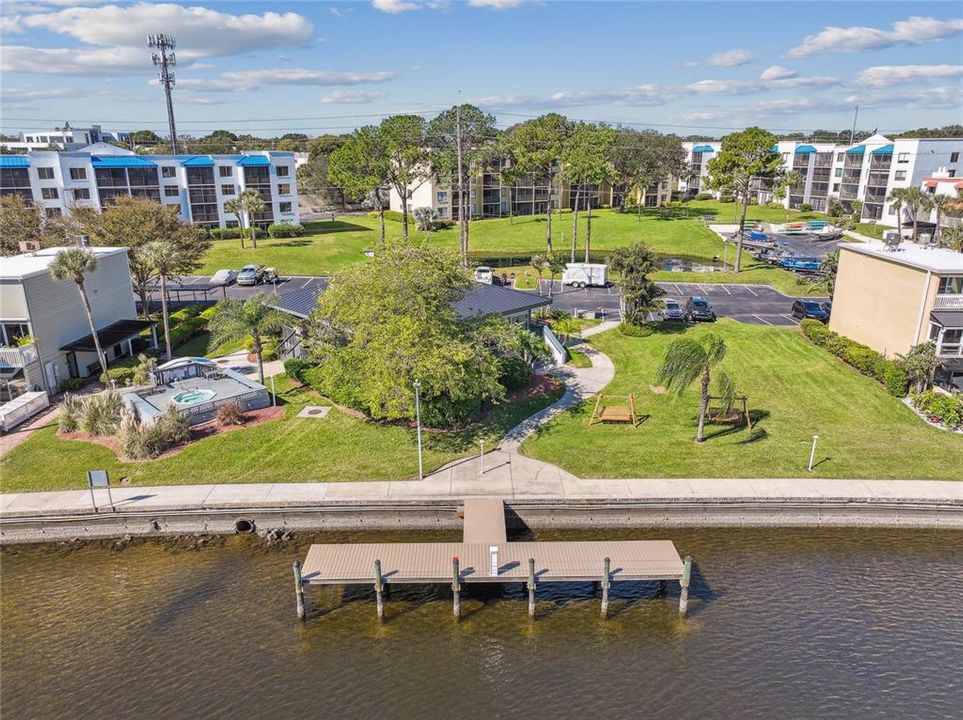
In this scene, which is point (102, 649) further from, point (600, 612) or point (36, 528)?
point (600, 612)

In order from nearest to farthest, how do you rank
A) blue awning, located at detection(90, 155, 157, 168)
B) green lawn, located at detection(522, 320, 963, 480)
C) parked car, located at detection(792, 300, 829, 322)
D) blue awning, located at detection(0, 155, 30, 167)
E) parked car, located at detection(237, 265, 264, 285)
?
green lawn, located at detection(522, 320, 963, 480), parked car, located at detection(792, 300, 829, 322), parked car, located at detection(237, 265, 264, 285), blue awning, located at detection(0, 155, 30, 167), blue awning, located at detection(90, 155, 157, 168)

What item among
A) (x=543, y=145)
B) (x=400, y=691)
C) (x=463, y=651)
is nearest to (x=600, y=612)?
(x=463, y=651)

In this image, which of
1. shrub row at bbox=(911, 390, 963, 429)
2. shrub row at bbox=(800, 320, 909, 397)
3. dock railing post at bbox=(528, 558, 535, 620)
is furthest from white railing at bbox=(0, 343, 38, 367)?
shrub row at bbox=(911, 390, 963, 429)

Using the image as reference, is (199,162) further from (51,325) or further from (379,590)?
(379,590)

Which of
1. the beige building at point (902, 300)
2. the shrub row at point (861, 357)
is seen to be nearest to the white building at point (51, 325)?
the shrub row at point (861, 357)

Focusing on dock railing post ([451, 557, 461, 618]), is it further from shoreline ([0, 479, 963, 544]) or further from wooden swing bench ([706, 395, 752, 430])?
wooden swing bench ([706, 395, 752, 430])

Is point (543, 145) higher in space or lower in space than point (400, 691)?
higher

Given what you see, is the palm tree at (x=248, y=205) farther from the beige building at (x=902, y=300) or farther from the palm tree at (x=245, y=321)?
the beige building at (x=902, y=300)

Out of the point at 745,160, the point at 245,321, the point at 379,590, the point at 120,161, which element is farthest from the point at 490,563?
the point at 120,161
